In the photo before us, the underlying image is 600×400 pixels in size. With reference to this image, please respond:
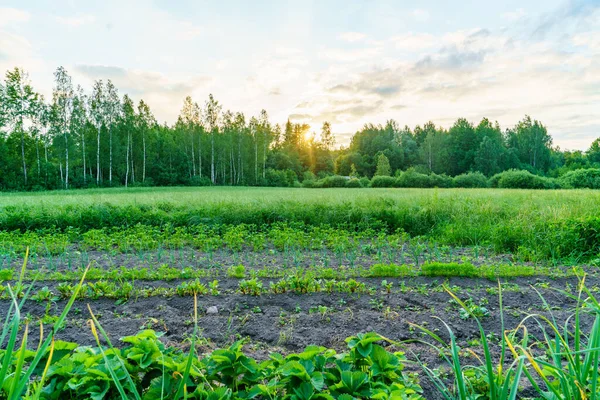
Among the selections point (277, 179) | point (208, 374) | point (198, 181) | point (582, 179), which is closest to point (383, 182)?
point (277, 179)

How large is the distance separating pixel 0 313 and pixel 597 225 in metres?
8.21

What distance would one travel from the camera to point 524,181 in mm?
30641

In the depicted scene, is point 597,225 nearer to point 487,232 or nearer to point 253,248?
point 487,232

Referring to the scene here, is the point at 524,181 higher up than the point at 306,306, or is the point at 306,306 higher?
the point at 524,181

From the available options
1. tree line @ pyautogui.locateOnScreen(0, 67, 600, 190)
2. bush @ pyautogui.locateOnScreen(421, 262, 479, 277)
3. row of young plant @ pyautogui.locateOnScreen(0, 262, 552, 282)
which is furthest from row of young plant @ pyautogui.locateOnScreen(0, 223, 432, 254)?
tree line @ pyautogui.locateOnScreen(0, 67, 600, 190)

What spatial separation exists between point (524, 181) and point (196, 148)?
32.5 meters

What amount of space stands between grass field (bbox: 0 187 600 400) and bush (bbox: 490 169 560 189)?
23.9m

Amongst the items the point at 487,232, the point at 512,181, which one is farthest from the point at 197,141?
the point at 487,232

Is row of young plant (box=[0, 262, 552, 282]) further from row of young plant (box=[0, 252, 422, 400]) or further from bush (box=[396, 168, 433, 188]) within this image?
bush (box=[396, 168, 433, 188])

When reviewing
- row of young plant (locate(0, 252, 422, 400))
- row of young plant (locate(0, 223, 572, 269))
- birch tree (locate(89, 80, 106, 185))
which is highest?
birch tree (locate(89, 80, 106, 185))

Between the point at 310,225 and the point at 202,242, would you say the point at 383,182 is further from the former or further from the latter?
the point at 202,242

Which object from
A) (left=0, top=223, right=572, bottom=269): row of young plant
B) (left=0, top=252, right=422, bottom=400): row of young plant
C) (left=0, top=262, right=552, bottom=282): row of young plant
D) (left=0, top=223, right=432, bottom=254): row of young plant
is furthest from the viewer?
(left=0, top=223, right=432, bottom=254): row of young plant

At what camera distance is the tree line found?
29.2 m

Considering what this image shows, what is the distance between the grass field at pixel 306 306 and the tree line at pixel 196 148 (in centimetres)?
2498
